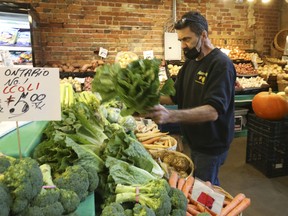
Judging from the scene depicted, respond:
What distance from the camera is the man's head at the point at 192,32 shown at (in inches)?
79.7

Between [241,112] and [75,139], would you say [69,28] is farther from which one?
[75,139]

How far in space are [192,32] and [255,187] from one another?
7.60 ft

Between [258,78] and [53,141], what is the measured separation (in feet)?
17.0

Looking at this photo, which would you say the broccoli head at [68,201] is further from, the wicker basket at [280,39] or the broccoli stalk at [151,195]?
the wicker basket at [280,39]

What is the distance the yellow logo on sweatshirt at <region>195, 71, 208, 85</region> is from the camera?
204 cm

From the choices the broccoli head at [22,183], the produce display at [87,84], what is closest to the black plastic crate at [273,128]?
the produce display at [87,84]

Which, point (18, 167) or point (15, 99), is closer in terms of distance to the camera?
point (18, 167)

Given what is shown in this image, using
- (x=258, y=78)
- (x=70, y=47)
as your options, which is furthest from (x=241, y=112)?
(x=70, y=47)

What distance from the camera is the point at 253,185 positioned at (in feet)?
11.3

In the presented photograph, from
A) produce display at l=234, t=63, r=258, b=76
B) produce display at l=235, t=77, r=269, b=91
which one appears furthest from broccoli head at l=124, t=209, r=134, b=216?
produce display at l=234, t=63, r=258, b=76

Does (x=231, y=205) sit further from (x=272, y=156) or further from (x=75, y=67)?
(x=75, y=67)

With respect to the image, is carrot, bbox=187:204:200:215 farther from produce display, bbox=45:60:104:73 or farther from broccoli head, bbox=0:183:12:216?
produce display, bbox=45:60:104:73

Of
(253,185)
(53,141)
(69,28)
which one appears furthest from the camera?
(69,28)

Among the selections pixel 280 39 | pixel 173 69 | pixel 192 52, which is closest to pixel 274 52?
pixel 280 39
